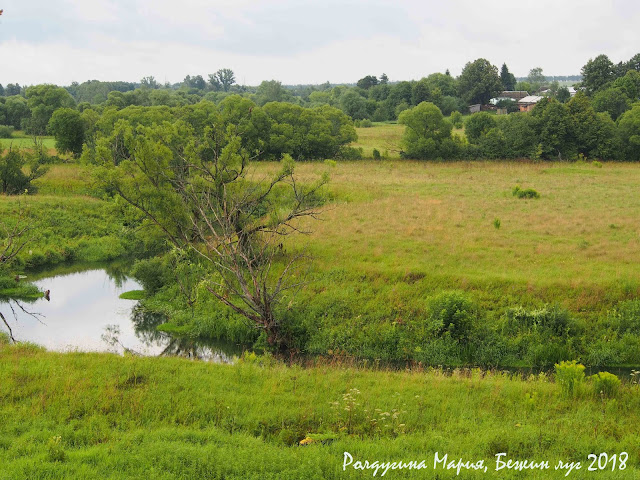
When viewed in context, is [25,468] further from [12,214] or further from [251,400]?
[12,214]

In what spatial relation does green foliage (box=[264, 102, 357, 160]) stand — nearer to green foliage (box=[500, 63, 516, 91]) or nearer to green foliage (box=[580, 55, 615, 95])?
green foliage (box=[580, 55, 615, 95])

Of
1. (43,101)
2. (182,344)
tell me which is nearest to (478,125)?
(182,344)

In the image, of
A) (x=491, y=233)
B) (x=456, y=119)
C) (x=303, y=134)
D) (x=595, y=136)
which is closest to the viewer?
(x=491, y=233)

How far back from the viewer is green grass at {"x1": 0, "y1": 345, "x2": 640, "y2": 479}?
8570mm

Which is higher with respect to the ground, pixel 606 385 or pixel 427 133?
pixel 427 133

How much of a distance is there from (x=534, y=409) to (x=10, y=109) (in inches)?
3080

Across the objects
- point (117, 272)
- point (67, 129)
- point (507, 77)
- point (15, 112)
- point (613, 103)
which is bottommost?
point (117, 272)

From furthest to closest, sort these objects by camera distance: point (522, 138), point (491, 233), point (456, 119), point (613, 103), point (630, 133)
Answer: point (456, 119) → point (613, 103) → point (522, 138) → point (630, 133) → point (491, 233)

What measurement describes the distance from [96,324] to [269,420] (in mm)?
12476

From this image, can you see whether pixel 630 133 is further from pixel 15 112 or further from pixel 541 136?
pixel 15 112

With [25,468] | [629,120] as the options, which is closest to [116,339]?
[25,468]

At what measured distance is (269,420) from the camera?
34.6 feet

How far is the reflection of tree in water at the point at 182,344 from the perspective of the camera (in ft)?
58.7

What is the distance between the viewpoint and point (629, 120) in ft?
163
